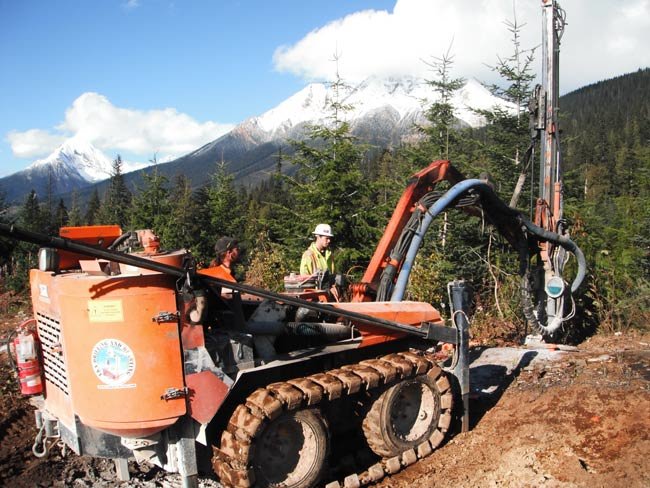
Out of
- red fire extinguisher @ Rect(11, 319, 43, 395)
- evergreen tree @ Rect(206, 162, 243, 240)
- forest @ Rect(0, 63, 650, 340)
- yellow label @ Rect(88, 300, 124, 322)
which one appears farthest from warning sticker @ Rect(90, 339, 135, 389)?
evergreen tree @ Rect(206, 162, 243, 240)

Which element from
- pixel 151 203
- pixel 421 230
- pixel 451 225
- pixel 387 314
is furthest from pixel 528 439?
pixel 151 203

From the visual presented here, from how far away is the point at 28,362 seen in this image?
5.01 metres

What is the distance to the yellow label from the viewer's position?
164 inches

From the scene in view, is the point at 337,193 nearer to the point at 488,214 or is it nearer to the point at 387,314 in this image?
the point at 488,214

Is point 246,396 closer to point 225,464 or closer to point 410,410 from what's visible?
point 225,464

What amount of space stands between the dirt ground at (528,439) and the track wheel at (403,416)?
0.83 feet

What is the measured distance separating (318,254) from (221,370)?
3703 millimetres

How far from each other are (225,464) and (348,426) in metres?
1.83

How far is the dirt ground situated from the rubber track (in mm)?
163

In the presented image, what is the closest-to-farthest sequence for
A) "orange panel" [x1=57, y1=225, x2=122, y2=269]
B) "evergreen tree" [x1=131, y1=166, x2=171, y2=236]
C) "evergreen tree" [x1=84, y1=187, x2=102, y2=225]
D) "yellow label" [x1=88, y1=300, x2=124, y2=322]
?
"yellow label" [x1=88, y1=300, x2=124, y2=322] → "orange panel" [x1=57, y1=225, x2=122, y2=269] → "evergreen tree" [x1=131, y1=166, x2=171, y2=236] → "evergreen tree" [x1=84, y1=187, x2=102, y2=225]

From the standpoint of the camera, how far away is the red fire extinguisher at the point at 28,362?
499cm

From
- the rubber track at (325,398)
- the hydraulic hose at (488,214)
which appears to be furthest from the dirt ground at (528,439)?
the hydraulic hose at (488,214)

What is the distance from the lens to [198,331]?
4.43 metres

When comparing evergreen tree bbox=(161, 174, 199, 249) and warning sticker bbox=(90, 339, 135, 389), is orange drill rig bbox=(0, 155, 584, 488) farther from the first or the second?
evergreen tree bbox=(161, 174, 199, 249)
